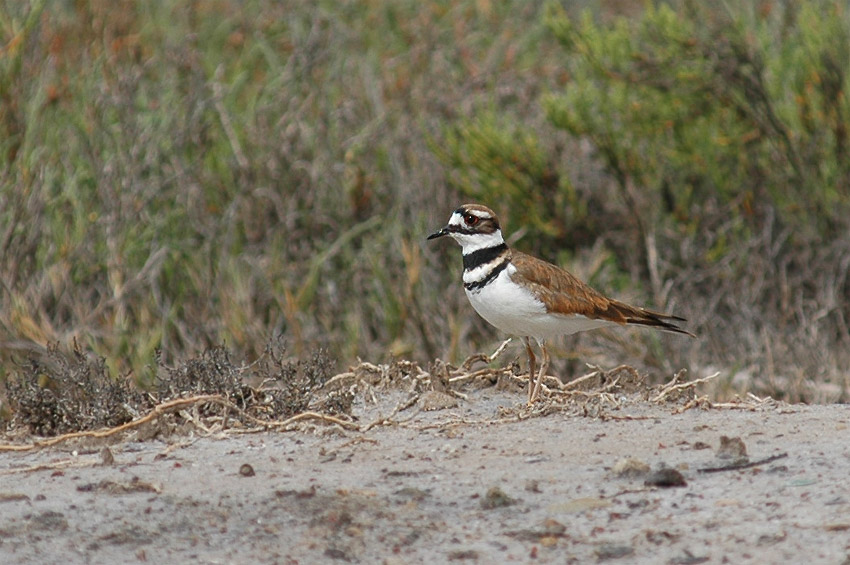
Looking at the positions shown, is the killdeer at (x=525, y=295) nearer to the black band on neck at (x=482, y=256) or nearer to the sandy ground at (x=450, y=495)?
the black band on neck at (x=482, y=256)

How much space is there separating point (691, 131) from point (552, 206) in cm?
119

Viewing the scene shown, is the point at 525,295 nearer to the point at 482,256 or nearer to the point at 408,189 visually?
the point at 482,256

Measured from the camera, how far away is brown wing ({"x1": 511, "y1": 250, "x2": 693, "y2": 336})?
593cm

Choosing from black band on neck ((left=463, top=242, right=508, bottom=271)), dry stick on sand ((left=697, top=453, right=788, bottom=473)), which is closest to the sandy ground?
dry stick on sand ((left=697, top=453, right=788, bottom=473))

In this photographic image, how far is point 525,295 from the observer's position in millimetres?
5879

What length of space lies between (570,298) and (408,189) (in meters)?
3.90

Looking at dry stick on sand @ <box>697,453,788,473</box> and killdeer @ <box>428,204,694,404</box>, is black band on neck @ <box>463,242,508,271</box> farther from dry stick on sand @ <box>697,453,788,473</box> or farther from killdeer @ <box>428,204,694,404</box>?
dry stick on sand @ <box>697,453,788,473</box>

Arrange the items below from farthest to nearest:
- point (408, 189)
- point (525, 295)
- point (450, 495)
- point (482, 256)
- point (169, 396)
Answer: point (408, 189) < point (482, 256) < point (525, 295) < point (169, 396) < point (450, 495)

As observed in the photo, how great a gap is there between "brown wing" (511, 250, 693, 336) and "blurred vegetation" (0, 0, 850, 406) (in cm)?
207

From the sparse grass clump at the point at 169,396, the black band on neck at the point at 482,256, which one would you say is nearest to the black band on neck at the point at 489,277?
the black band on neck at the point at 482,256

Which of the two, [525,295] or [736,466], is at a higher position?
[525,295]

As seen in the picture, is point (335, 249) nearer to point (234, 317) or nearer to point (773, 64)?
point (234, 317)

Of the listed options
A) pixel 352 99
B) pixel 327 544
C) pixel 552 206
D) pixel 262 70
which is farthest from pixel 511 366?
pixel 262 70

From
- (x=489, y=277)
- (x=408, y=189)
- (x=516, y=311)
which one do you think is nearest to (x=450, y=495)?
(x=516, y=311)
